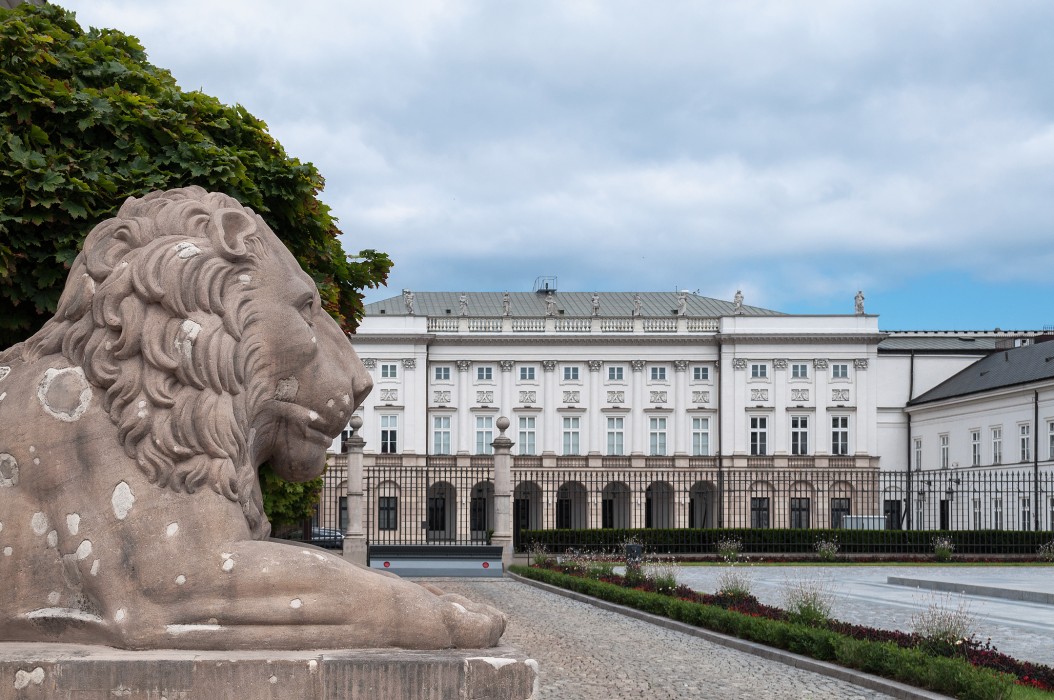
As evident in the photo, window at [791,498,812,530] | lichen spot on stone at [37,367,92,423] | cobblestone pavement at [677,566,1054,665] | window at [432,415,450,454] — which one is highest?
lichen spot on stone at [37,367,92,423]

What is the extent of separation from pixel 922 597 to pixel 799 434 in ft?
129

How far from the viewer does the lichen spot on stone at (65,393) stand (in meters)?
2.63

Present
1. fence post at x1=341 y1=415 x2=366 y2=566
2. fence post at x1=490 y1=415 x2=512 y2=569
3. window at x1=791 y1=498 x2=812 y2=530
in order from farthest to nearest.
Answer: window at x1=791 y1=498 x2=812 y2=530
fence post at x1=490 y1=415 x2=512 y2=569
fence post at x1=341 y1=415 x2=366 y2=566

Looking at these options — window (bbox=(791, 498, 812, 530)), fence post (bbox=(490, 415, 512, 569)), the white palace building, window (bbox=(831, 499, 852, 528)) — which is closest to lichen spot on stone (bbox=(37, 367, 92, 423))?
fence post (bbox=(490, 415, 512, 569))

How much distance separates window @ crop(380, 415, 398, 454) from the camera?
5591cm

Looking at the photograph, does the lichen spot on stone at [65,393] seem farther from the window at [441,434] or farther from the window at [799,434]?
the window at [799,434]

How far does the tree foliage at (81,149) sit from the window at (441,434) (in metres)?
48.7

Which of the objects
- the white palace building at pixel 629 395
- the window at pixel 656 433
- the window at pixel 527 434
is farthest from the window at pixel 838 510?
the window at pixel 527 434

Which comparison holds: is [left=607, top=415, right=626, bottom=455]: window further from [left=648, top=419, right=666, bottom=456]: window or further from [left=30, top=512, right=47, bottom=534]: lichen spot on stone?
[left=30, top=512, right=47, bottom=534]: lichen spot on stone

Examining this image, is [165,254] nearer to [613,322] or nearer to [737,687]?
[737,687]

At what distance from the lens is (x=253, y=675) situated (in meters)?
2.42

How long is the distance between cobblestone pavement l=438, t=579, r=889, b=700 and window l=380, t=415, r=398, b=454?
41.9 m

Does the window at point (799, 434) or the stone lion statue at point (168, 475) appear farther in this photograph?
the window at point (799, 434)

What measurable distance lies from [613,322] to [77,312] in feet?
176
